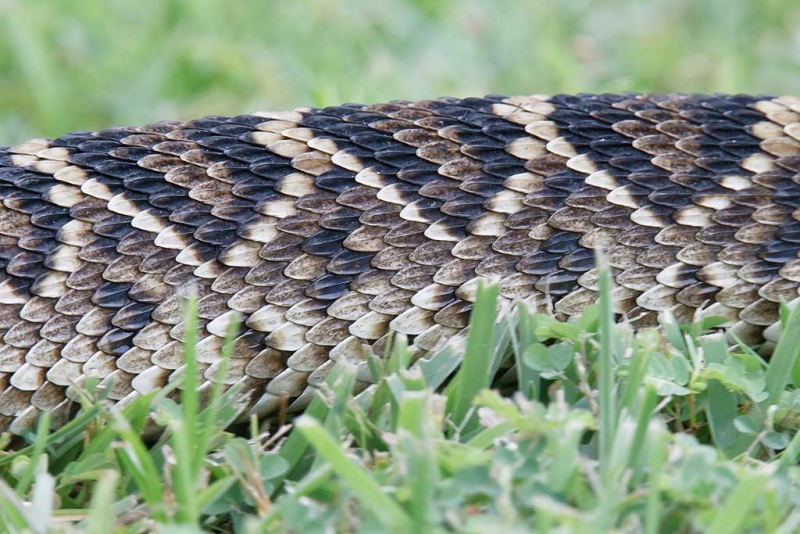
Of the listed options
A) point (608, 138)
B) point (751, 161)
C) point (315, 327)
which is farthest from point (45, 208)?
point (751, 161)

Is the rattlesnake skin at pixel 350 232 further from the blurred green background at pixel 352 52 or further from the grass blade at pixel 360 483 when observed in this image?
the blurred green background at pixel 352 52

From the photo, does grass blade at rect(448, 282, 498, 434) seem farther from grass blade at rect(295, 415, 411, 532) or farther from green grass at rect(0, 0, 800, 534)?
grass blade at rect(295, 415, 411, 532)

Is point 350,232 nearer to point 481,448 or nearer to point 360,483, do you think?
point 481,448

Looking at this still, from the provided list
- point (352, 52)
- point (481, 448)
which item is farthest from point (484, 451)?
point (352, 52)

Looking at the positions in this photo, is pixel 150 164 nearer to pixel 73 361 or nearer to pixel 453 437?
pixel 73 361

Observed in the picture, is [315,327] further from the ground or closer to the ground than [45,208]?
closer to the ground

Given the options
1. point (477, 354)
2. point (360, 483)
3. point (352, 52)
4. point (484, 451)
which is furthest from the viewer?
point (352, 52)
